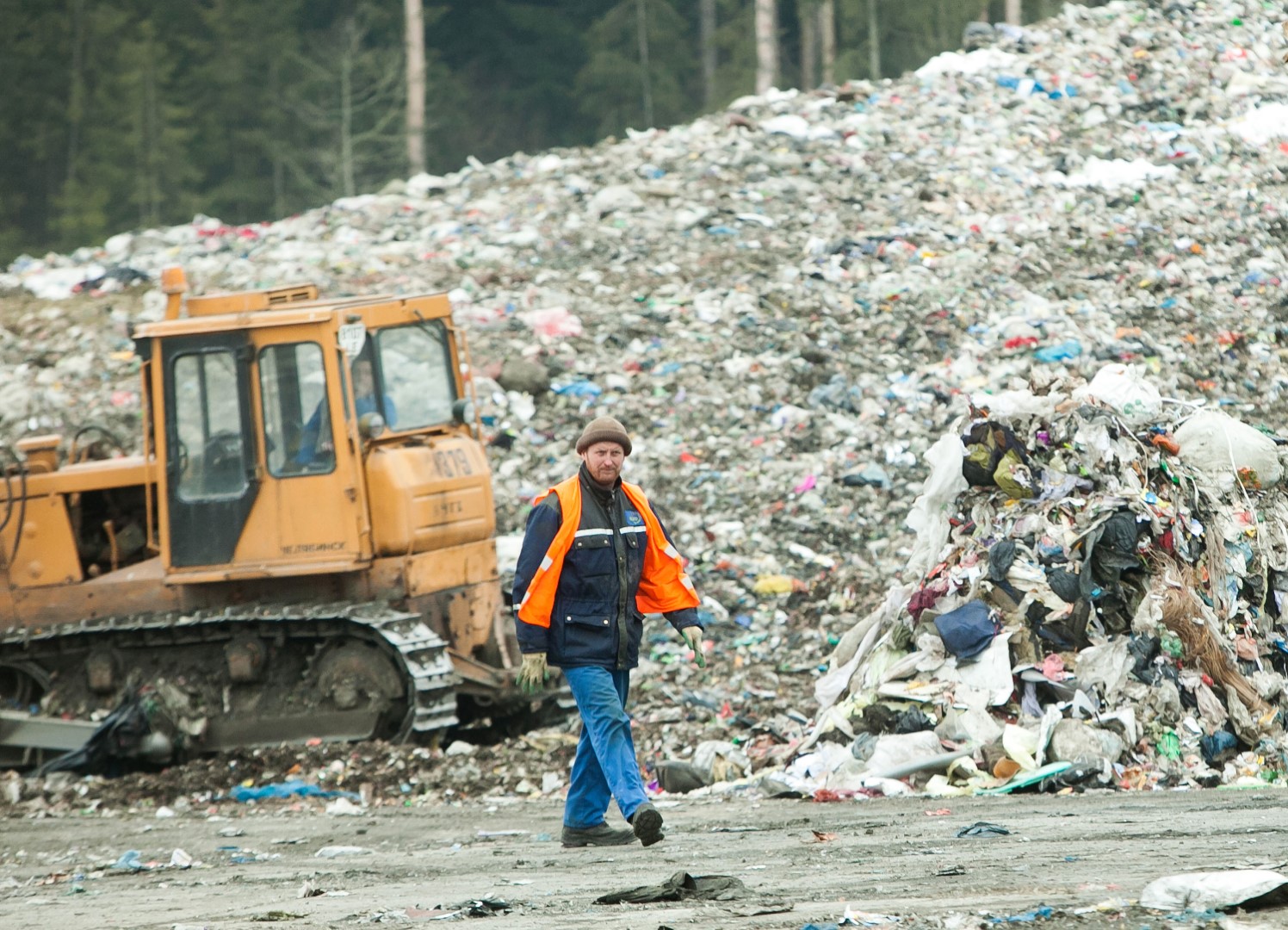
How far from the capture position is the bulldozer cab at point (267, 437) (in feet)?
28.2

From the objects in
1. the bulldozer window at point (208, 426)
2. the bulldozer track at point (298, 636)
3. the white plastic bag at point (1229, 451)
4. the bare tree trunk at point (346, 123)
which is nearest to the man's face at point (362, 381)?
the bulldozer window at point (208, 426)

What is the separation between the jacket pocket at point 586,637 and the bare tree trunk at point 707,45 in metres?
31.0

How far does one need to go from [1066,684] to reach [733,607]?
3770 mm

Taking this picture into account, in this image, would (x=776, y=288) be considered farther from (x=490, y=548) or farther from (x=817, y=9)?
(x=817, y=9)

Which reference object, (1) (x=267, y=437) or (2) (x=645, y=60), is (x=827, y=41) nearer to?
(2) (x=645, y=60)

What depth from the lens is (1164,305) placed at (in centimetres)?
1449

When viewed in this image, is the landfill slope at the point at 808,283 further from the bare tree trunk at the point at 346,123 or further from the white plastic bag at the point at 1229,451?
the bare tree trunk at the point at 346,123

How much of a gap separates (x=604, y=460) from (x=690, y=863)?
1413 millimetres

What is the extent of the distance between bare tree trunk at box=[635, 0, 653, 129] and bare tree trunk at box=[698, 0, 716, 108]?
1.29m

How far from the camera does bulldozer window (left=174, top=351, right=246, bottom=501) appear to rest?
8.71 meters

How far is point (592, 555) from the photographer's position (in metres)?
5.80

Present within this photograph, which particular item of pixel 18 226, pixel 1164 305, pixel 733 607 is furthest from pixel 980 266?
pixel 18 226

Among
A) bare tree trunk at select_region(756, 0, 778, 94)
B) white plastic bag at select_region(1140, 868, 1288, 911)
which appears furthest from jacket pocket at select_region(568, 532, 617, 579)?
bare tree trunk at select_region(756, 0, 778, 94)

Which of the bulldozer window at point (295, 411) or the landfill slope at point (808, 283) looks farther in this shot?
the landfill slope at point (808, 283)
